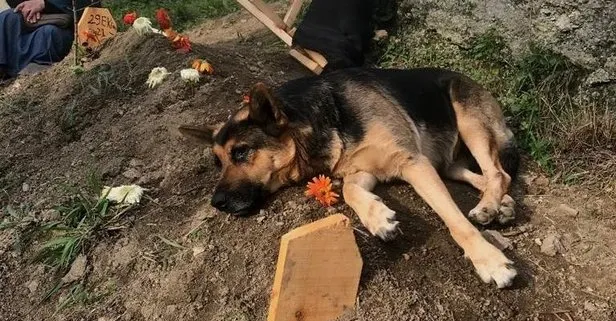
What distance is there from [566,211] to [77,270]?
3.38 meters

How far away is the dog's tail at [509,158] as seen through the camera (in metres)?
4.89

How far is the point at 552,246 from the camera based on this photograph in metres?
4.15

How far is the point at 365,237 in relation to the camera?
3908mm

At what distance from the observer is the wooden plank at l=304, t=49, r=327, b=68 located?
6.62 metres

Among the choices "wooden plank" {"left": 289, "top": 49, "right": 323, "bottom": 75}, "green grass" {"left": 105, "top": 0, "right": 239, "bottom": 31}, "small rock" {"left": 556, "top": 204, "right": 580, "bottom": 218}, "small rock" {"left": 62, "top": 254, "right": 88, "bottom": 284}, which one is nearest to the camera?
"small rock" {"left": 62, "top": 254, "right": 88, "bottom": 284}

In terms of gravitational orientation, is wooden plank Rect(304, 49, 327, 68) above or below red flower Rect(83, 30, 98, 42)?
above

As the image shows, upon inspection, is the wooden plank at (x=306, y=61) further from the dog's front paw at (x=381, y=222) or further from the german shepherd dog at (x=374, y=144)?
the dog's front paw at (x=381, y=222)

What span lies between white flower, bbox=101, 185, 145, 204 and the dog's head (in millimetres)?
724

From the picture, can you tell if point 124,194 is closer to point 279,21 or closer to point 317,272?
point 317,272

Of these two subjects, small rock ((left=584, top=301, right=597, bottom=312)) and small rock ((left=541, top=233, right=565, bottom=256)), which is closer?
small rock ((left=584, top=301, right=597, bottom=312))

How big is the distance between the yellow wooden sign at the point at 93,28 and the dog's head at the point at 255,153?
11.8ft

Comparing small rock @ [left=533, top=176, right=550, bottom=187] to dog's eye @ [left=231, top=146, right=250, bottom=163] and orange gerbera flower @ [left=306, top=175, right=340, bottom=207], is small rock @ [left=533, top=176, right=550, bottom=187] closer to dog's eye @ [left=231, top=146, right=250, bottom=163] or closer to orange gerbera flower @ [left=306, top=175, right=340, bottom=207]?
orange gerbera flower @ [left=306, top=175, right=340, bottom=207]

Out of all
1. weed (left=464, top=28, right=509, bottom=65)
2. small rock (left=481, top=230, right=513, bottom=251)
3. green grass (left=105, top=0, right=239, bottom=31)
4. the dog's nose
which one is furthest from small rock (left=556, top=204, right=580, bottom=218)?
green grass (left=105, top=0, right=239, bottom=31)

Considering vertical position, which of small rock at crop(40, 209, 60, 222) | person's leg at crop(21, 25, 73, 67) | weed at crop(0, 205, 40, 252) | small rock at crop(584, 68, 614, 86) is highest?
small rock at crop(584, 68, 614, 86)
